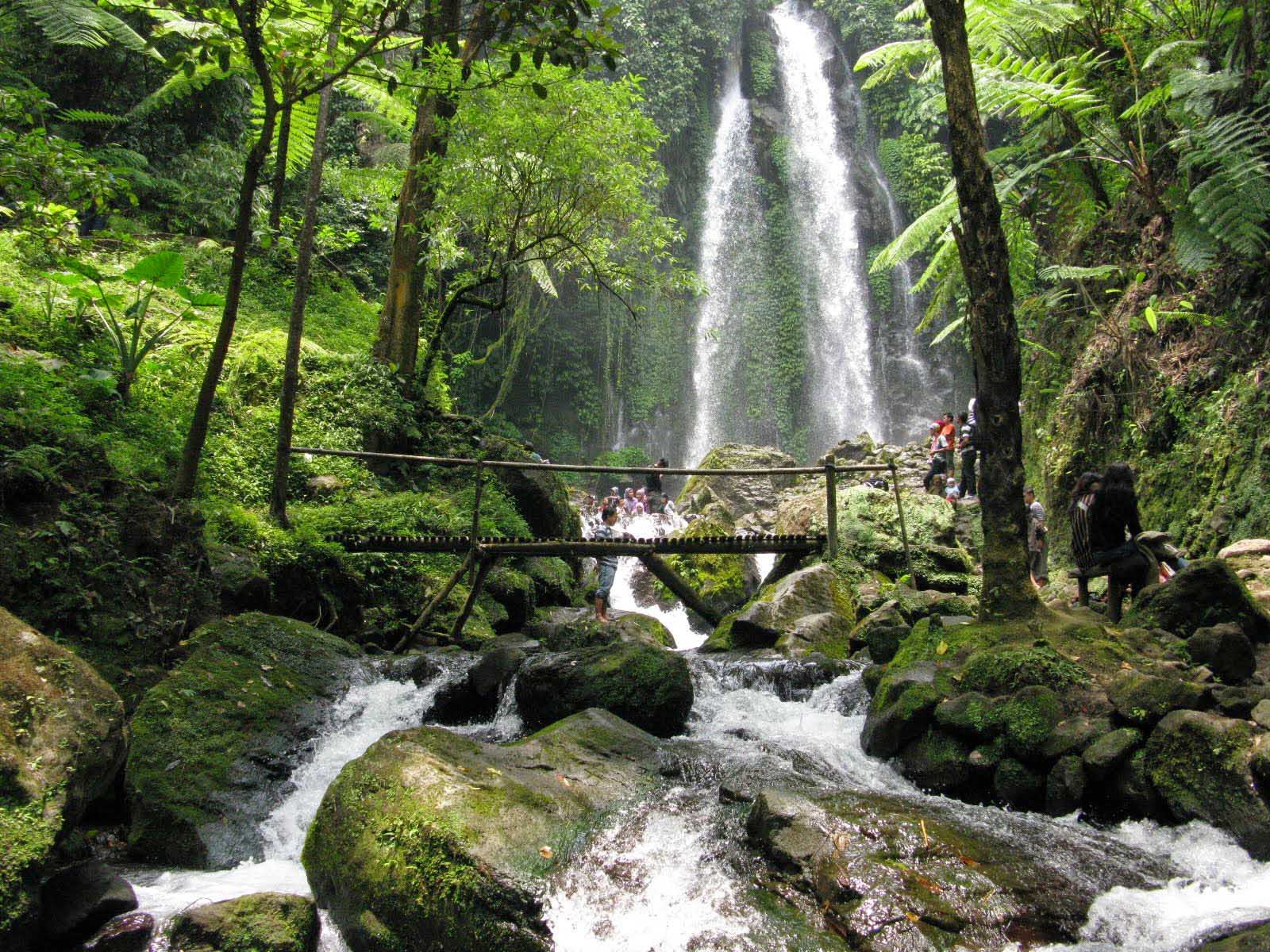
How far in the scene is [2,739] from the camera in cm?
279

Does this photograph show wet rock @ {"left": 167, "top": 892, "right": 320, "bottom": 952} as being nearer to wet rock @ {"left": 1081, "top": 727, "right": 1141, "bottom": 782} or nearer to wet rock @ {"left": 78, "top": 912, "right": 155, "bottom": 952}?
wet rock @ {"left": 78, "top": 912, "right": 155, "bottom": 952}

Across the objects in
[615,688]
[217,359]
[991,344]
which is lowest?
[615,688]

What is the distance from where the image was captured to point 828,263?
87.6ft

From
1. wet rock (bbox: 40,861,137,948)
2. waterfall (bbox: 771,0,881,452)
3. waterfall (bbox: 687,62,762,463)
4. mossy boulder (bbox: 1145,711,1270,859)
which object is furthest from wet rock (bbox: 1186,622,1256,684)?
waterfall (bbox: 687,62,762,463)

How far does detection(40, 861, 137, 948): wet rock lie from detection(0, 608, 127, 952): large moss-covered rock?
0.15 meters

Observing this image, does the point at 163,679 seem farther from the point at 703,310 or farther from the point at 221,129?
the point at 703,310

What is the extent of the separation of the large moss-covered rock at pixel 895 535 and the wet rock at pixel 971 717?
16.0 feet

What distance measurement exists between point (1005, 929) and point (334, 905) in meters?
2.59

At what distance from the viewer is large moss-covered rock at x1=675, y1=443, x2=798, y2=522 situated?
1830 cm

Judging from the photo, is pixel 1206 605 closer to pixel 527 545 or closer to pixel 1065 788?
pixel 1065 788

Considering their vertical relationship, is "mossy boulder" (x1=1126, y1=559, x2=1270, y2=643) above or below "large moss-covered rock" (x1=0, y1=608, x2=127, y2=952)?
above

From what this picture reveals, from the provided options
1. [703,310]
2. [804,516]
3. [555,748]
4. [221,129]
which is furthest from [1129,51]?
[703,310]

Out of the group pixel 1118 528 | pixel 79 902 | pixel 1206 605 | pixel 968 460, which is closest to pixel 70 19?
pixel 79 902

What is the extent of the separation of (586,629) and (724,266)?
2074 cm
